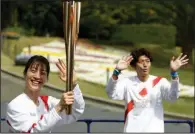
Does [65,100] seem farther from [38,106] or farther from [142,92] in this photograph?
[142,92]

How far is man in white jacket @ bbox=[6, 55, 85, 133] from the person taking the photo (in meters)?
2.09

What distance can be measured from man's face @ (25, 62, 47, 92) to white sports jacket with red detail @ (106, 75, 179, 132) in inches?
33.7

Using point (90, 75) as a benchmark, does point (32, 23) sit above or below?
above

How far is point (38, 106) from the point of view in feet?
7.55

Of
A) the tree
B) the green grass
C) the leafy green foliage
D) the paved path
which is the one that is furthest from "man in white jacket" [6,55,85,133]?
the tree

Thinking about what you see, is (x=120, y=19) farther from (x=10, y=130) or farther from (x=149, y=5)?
(x=10, y=130)

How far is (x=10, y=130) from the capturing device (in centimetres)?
223

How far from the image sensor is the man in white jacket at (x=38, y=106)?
6.85ft

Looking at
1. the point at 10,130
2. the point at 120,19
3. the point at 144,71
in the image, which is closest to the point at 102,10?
the point at 120,19

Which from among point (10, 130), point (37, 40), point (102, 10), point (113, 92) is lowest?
point (10, 130)

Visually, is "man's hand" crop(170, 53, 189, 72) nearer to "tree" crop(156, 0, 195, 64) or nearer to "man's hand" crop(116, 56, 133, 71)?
"man's hand" crop(116, 56, 133, 71)

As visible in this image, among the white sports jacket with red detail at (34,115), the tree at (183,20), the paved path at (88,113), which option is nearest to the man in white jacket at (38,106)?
the white sports jacket with red detail at (34,115)

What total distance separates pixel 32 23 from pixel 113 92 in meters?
8.64

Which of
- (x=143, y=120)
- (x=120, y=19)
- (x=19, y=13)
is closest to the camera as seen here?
(x=143, y=120)
